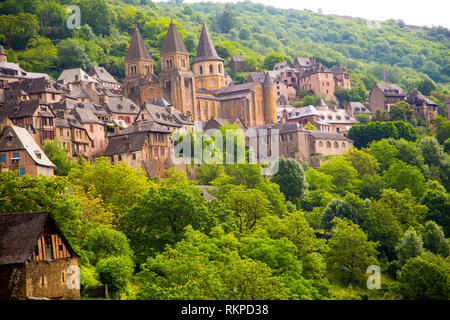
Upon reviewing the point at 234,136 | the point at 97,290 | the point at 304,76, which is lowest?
the point at 97,290

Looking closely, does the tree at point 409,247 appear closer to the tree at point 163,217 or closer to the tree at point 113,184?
the tree at point 163,217

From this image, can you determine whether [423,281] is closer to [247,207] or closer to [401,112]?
[247,207]

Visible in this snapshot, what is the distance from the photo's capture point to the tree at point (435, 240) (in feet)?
263

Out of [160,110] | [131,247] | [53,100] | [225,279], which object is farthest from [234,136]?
[225,279]

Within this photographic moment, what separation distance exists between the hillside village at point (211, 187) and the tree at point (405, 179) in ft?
0.78

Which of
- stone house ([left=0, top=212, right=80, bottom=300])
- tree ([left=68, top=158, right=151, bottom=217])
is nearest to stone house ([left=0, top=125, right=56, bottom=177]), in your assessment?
tree ([left=68, top=158, right=151, bottom=217])

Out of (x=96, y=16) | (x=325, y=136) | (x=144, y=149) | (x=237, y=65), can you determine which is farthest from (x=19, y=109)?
(x=96, y=16)

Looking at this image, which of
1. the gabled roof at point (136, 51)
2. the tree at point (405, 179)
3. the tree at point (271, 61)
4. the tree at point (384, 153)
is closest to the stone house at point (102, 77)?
the gabled roof at point (136, 51)

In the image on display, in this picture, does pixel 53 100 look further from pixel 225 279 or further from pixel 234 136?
pixel 225 279

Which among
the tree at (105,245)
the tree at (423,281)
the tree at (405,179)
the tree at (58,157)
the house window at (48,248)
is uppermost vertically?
the tree at (58,157)

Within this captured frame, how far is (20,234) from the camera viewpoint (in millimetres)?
42531

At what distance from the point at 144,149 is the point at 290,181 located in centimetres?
1848

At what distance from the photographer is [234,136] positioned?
341 feet

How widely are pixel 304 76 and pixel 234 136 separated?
2509 inches
